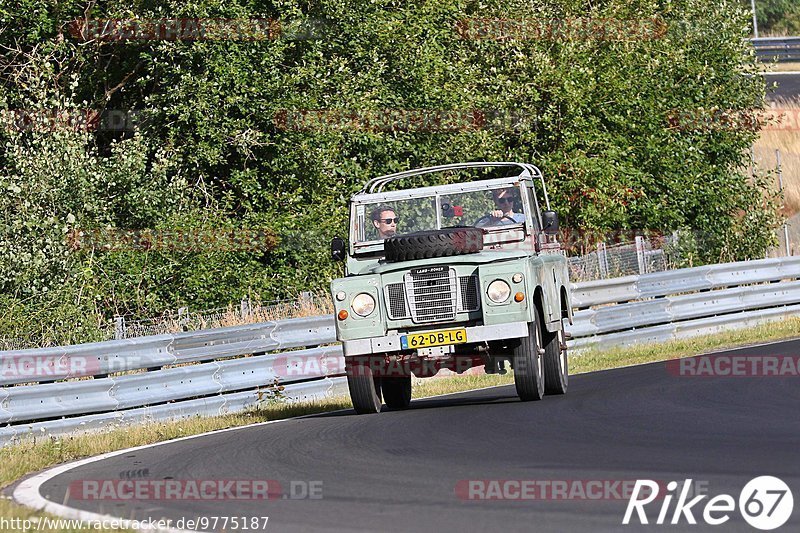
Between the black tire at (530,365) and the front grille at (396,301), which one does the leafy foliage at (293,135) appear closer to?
the front grille at (396,301)

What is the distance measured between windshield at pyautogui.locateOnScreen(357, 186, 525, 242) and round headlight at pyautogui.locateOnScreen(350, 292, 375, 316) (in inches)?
49.0

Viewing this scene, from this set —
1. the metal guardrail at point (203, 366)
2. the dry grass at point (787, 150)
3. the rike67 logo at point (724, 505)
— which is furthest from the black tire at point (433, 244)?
the dry grass at point (787, 150)

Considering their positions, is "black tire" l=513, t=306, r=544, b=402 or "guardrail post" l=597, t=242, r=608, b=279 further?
"guardrail post" l=597, t=242, r=608, b=279

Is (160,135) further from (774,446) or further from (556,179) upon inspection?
(774,446)

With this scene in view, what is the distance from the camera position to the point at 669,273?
2066cm

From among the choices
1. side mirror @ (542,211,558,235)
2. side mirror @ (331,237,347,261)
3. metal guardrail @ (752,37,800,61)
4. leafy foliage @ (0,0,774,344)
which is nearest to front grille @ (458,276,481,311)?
side mirror @ (542,211,558,235)

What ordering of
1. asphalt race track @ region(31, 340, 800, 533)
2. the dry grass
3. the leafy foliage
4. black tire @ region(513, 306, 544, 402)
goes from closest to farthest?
asphalt race track @ region(31, 340, 800, 533), black tire @ region(513, 306, 544, 402), the leafy foliage, the dry grass

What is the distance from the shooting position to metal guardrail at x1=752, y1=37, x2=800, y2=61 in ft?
201

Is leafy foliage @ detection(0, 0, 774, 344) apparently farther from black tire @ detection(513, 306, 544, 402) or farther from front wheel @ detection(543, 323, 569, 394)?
black tire @ detection(513, 306, 544, 402)

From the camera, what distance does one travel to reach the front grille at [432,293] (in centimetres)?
1227

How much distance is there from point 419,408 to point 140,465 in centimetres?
400

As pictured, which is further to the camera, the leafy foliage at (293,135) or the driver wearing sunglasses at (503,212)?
the leafy foliage at (293,135)

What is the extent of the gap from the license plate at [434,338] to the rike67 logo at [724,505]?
5400mm

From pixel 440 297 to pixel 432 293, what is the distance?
0.09m
